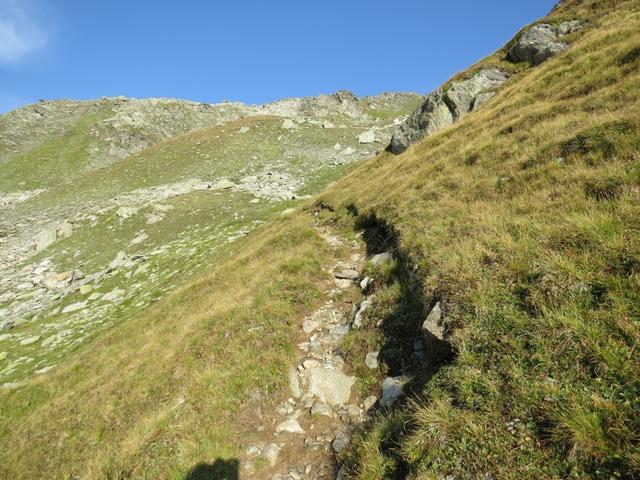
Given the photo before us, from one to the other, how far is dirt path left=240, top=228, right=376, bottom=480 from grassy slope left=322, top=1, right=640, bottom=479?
1026 millimetres

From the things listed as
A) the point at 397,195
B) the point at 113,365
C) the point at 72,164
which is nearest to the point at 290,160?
the point at 397,195

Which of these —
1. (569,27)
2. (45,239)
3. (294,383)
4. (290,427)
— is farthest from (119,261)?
(569,27)

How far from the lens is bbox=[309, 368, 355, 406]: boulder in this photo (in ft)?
25.9

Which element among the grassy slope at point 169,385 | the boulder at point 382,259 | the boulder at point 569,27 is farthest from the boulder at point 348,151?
the boulder at point 382,259

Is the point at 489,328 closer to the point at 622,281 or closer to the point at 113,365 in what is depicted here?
the point at 622,281

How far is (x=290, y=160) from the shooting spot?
158 feet

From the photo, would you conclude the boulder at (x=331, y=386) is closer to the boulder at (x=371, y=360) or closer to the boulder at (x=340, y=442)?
the boulder at (x=371, y=360)

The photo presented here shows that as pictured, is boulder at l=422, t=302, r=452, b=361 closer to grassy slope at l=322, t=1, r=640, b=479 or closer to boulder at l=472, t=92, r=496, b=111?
grassy slope at l=322, t=1, r=640, b=479

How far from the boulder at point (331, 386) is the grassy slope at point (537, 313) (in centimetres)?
183

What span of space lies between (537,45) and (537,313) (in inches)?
1221

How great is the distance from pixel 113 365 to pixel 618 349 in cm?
1509

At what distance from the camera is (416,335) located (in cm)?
782

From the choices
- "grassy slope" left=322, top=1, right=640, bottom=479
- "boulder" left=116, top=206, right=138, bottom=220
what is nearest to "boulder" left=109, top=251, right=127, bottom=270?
"boulder" left=116, top=206, right=138, bottom=220

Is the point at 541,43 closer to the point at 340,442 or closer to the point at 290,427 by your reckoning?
the point at 340,442
